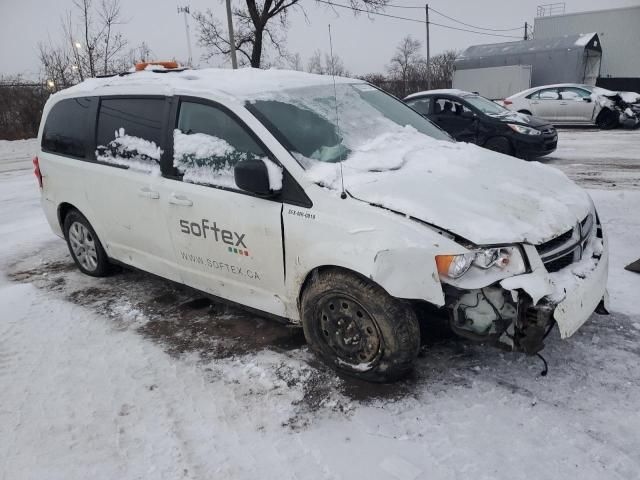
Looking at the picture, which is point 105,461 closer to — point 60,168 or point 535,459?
point 535,459

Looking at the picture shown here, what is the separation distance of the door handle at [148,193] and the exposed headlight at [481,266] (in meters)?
2.18

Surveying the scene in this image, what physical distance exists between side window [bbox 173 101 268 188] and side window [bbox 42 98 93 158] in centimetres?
133

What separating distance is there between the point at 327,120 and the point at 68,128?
2593 mm

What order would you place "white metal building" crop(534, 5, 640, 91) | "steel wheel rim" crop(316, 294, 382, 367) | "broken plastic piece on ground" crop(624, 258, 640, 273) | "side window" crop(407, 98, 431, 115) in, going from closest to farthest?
"steel wheel rim" crop(316, 294, 382, 367), "broken plastic piece on ground" crop(624, 258, 640, 273), "side window" crop(407, 98, 431, 115), "white metal building" crop(534, 5, 640, 91)

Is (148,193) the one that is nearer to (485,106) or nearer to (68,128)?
(68,128)

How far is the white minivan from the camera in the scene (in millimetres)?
2557

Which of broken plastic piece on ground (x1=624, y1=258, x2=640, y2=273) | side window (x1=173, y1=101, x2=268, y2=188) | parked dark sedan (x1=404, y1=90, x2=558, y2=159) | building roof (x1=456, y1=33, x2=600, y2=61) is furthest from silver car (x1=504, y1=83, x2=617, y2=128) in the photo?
side window (x1=173, y1=101, x2=268, y2=188)

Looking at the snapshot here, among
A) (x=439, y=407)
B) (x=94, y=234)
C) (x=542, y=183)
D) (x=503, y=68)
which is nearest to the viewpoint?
(x=439, y=407)

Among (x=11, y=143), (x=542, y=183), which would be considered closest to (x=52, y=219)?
(x=542, y=183)

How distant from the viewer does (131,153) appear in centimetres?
390

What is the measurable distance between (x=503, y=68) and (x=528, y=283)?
27.4 meters

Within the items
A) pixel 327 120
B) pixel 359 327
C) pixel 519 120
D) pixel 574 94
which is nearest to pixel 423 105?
pixel 519 120

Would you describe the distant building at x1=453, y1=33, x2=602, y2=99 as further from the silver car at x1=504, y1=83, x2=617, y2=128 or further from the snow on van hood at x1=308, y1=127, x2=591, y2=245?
the snow on van hood at x1=308, y1=127, x2=591, y2=245

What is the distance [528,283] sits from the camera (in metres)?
2.48
